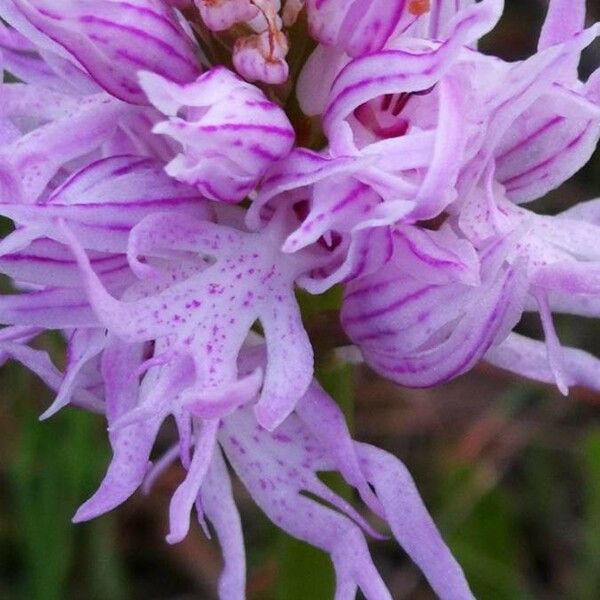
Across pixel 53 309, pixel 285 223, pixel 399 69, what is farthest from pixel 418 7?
pixel 53 309

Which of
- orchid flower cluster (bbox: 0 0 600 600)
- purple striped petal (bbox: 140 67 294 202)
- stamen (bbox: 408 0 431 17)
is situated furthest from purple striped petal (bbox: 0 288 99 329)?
stamen (bbox: 408 0 431 17)

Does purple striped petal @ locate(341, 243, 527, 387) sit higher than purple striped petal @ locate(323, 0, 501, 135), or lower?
lower

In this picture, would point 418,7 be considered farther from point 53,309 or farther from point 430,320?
point 53,309

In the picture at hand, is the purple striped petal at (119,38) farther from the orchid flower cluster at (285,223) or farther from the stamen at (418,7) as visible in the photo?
the stamen at (418,7)

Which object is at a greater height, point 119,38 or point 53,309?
point 119,38

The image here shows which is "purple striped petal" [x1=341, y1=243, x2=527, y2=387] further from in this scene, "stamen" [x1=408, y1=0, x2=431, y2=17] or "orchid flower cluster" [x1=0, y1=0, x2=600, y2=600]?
"stamen" [x1=408, y1=0, x2=431, y2=17]

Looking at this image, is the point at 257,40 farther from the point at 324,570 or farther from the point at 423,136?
the point at 324,570

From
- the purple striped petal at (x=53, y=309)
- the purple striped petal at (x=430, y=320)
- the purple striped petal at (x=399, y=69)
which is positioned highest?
the purple striped petal at (x=399, y=69)

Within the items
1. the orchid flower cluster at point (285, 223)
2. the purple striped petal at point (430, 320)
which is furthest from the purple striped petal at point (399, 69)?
the purple striped petal at point (430, 320)

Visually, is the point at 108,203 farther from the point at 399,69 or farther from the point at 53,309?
the point at 399,69
